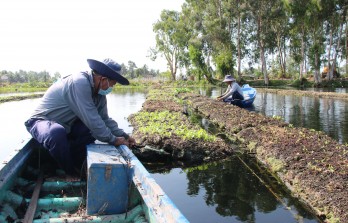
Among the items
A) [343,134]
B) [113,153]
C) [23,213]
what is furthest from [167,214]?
[343,134]

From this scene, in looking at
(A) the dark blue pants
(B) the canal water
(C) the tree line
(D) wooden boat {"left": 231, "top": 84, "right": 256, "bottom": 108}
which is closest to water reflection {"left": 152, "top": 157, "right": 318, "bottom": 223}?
(B) the canal water

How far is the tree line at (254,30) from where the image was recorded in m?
36.1

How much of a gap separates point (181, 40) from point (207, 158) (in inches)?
2143

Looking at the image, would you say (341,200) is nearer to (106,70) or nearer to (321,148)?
(321,148)

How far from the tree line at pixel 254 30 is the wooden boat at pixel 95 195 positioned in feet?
110

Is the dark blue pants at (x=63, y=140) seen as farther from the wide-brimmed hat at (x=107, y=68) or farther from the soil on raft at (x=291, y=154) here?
the soil on raft at (x=291, y=154)

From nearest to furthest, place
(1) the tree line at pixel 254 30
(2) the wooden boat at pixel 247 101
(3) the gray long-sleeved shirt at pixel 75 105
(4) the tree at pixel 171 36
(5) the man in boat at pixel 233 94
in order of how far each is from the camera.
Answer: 1. (3) the gray long-sleeved shirt at pixel 75 105
2. (5) the man in boat at pixel 233 94
3. (2) the wooden boat at pixel 247 101
4. (1) the tree line at pixel 254 30
5. (4) the tree at pixel 171 36

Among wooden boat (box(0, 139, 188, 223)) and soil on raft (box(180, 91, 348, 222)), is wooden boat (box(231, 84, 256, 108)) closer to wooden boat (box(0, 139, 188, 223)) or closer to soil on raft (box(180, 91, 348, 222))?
soil on raft (box(180, 91, 348, 222))

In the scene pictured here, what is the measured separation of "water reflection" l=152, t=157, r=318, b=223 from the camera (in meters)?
4.50

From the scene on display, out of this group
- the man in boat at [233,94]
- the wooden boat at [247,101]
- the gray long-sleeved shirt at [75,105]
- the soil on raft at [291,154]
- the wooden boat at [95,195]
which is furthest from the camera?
the wooden boat at [247,101]

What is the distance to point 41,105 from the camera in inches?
159

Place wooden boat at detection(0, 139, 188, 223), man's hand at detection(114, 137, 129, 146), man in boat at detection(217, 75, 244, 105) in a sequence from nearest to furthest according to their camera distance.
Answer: wooden boat at detection(0, 139, 188, 223) < man's hand at detection(114, 137, 129, 146) < man in boat at detection(217, 75, 244, 105)

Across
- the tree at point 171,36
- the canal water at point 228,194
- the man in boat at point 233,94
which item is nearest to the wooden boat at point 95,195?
the canal water at point 228,194

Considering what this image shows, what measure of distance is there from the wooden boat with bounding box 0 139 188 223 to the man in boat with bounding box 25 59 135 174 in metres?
0.26
